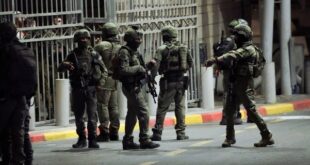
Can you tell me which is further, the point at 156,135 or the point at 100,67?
the point at 156,135

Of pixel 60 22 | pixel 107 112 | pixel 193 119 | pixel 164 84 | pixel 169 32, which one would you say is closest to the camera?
pixel 169 32

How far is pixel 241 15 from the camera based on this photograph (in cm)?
2559

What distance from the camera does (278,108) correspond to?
62.3 ft

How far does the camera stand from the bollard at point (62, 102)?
15.9m

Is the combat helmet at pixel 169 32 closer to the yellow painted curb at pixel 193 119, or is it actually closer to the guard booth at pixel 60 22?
the guard booth at pixel 60 22

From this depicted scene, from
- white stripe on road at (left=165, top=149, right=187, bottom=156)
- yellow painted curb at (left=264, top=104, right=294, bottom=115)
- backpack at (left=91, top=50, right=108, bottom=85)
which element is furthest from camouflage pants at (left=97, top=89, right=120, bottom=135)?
yellow painted curb at (left=264, top=104, right=294, bottom=115)

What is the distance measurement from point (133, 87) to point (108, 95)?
5.57ft

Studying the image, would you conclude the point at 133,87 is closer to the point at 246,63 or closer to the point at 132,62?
the point at 132,62

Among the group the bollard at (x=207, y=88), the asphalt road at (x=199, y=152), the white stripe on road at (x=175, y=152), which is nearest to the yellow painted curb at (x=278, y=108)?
the bollard at (x=207, y=88)

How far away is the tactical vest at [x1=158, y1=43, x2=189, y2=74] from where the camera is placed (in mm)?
13430

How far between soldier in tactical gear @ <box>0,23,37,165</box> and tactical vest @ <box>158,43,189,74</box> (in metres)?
3.96

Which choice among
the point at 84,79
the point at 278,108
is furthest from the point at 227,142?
the point at 278,108

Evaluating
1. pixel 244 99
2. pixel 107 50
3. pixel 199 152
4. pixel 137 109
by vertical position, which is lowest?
pixel 199 152

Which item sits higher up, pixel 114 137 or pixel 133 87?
pixel 133 87
